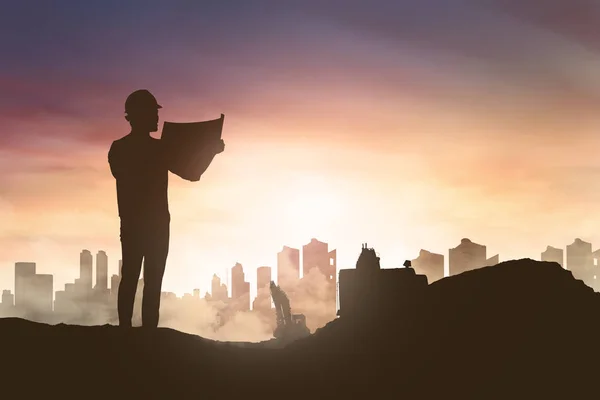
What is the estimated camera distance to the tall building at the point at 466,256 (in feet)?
363

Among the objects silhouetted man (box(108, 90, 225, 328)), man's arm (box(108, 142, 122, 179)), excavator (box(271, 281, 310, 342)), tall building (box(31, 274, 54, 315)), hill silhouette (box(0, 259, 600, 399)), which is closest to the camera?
hill silhouette (box(0, 259, 600, 399))

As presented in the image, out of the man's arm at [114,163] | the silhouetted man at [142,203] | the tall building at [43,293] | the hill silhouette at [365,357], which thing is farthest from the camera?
the tall building at [43,293]

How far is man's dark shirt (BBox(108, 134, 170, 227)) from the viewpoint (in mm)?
11336

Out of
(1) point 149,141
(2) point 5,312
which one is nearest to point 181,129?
(1) point 149,141

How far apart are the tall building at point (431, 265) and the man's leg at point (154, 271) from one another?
3950 inches

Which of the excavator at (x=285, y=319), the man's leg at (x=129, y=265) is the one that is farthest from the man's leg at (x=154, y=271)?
the excavator at (x=285, y=319)

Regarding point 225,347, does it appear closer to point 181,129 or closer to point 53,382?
point 53,382

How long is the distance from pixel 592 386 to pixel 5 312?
140 meters

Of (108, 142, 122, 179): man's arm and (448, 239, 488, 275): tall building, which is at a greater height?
(448, 239, 488, 275): tall building

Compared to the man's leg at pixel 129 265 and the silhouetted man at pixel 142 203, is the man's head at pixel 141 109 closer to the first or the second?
the silhouetted man at pixel 142 203

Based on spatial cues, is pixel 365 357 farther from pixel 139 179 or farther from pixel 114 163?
pixel 114 163

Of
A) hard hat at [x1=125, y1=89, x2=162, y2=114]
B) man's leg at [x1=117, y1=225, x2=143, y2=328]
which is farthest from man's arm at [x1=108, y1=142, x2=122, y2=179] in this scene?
man's leg at [x1=117, y1=225, x2=143, y2=328]

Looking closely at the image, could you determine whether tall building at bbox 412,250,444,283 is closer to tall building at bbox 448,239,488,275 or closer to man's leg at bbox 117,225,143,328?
tall building at bbox 448,239,488,275

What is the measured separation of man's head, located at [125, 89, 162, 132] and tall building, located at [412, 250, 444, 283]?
330 feet
